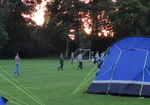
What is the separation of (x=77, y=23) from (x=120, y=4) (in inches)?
435

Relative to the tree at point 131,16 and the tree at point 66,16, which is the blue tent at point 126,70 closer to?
the tree at point 131,16

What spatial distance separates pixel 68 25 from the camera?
6412 cm

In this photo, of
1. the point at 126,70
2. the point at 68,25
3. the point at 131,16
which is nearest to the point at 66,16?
the point at 68,25

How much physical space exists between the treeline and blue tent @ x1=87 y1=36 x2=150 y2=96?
4520 centimetres

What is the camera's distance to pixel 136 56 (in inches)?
500

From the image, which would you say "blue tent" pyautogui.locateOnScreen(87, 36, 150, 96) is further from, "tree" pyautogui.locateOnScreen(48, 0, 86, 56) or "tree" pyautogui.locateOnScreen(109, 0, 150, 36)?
"tree" pyautogui.locateOnScreen(48, 0, 86, 56)

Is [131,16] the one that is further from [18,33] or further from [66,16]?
[18,33]

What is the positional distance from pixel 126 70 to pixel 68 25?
5191cm

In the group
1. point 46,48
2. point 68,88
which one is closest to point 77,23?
point 46,48

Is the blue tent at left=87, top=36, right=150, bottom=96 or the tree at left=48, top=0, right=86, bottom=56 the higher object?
the tree at left=48, top=0, right=86, bottom=56

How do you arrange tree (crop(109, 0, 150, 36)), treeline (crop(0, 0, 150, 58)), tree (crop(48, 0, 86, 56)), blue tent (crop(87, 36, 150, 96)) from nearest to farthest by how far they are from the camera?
blue tent (crop(87, 36, 150, 96)) < tree (crop(109, 0, 150, 36)) < treeline (crop(0, 0, 150, 58)) < tree (crop(48, 0, 86, 56))

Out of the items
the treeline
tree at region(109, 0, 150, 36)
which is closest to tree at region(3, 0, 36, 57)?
the treeline

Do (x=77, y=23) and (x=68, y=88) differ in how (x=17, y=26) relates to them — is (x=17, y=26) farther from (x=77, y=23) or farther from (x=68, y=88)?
(x=68, y=88)

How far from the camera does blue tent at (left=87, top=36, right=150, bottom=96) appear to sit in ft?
40.3
